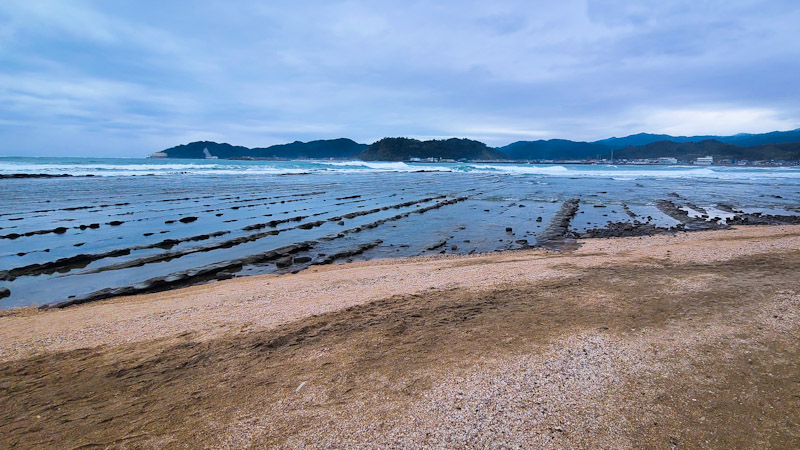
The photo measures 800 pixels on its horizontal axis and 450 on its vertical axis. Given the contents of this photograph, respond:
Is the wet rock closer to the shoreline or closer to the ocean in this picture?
the ocean

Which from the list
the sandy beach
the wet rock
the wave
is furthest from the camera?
the wave

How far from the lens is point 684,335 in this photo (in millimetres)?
4480

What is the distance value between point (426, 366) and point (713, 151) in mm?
201373

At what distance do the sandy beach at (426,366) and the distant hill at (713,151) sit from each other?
18097cm

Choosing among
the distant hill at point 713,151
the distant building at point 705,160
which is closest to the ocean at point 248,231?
the distant building at point 705,160

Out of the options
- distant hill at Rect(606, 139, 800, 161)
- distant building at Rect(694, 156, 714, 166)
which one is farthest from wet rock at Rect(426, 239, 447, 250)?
distant hill at Rect(606, 139, 800, 161)

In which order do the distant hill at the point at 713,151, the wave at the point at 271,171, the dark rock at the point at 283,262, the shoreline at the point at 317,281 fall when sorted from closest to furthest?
the shoreline at the point at 317,281
the dark rock at the point at 283,262
the wave at the point at 271,171
the distant hill at the point at 713,151

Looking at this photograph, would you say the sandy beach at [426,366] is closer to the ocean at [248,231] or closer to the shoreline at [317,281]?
the shoreline at [317,281]

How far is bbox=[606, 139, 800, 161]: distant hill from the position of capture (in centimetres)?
13975

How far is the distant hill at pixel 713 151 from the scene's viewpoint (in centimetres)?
13975

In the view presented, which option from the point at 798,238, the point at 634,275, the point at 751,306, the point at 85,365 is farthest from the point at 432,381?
the point at 798,238

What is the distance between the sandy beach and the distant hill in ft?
594

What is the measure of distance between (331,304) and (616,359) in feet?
12.3

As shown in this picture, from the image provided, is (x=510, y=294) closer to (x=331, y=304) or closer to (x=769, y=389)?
(x=331, y=304)
